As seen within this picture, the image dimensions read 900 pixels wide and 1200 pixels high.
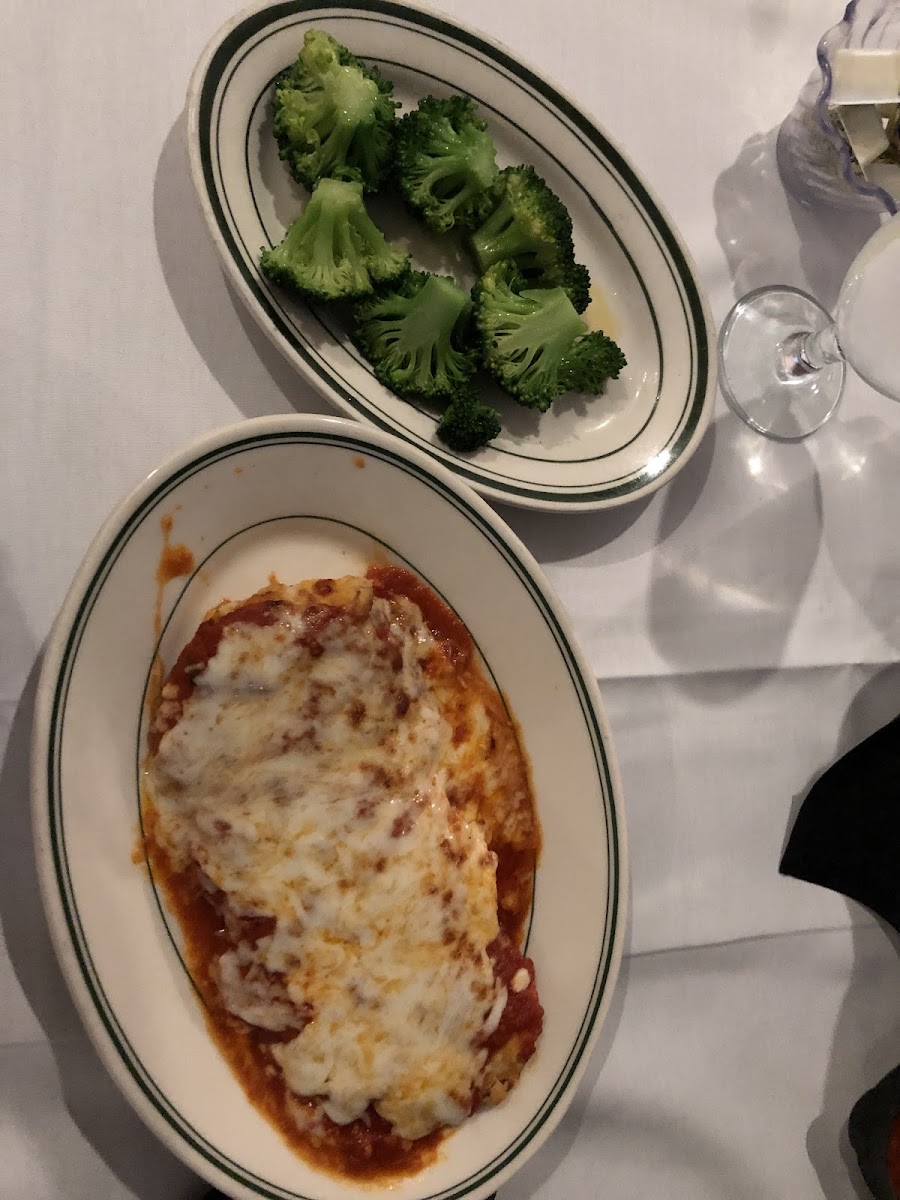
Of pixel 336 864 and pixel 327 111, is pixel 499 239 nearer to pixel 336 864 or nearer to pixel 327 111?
pixel 327 111

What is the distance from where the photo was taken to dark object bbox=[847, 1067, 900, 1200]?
4.96ft

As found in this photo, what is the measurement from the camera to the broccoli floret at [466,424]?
1.36 metres

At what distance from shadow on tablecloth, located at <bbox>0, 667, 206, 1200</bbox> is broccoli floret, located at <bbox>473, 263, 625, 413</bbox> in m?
0.84

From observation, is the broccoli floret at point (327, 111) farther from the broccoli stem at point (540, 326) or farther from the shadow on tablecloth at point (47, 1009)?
the shadow on tablecloth at point (47, 1009)

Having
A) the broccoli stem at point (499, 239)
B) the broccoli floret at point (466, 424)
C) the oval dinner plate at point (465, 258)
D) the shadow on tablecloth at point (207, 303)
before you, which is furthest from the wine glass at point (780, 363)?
the shadow on tablecloth at point (207, 303)

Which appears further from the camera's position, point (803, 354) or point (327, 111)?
point (803, 354)

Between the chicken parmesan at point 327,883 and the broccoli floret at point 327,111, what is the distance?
0.66m

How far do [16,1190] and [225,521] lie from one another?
0.92 m

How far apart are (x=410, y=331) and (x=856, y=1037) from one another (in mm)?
1495

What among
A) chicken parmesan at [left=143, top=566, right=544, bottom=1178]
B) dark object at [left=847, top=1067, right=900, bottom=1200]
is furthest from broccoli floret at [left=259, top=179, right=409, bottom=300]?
dark object at [left=847, top=1067, right=900, bottom=1200]

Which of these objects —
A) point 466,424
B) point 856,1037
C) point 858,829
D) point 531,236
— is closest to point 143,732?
point 466,424

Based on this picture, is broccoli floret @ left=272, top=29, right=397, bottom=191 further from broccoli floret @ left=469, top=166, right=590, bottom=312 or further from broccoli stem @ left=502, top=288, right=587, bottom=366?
broccoli stem @ left=502, top=288, right=587, bottom=366

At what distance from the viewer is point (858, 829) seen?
1.64 metres

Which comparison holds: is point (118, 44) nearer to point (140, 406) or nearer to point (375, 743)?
point (140, 406)
